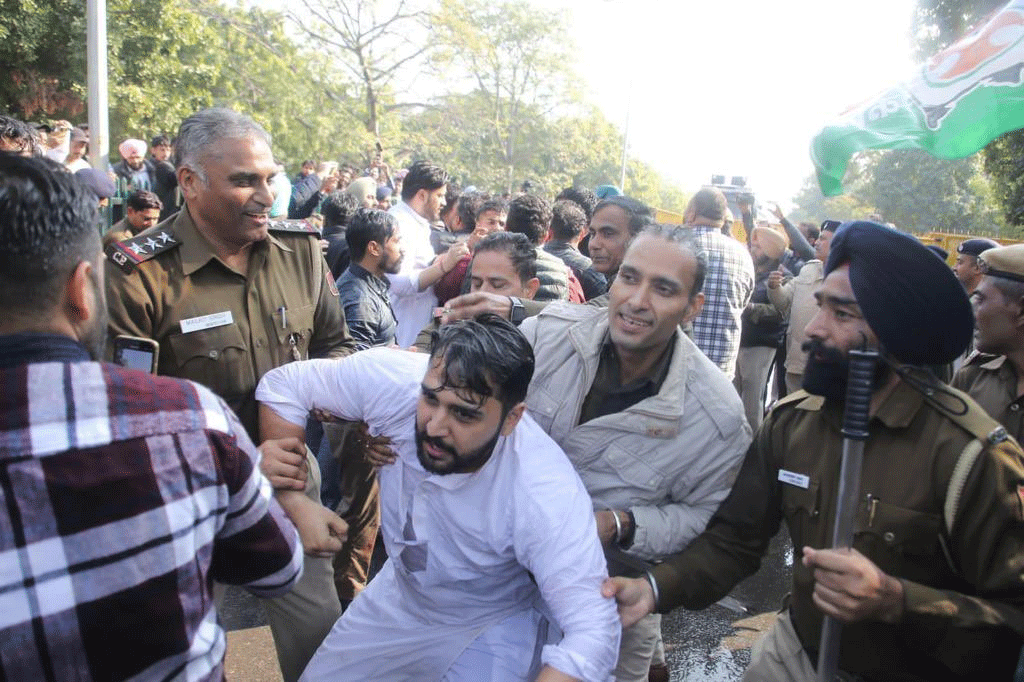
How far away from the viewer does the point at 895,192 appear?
4325 centimetres

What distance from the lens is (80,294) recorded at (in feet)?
4.07

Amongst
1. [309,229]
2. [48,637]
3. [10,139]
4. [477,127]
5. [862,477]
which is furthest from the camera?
[477,127]

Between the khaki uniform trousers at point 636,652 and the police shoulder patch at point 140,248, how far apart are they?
82.1 inches

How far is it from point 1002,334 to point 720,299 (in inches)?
79.3

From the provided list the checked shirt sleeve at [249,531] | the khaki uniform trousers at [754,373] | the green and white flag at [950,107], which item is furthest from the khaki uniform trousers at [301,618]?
the khaki uniform trousers at [754,373]

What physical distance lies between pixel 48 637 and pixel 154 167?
934cm

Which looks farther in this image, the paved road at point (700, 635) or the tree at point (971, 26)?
the tree at point (971, 26)

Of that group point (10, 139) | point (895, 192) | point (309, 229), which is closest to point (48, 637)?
point (309, 229)

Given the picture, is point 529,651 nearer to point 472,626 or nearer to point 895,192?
point 472,626

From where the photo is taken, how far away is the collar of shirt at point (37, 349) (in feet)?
3.68

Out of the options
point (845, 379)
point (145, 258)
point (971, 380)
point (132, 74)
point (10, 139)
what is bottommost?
point (971, 380)

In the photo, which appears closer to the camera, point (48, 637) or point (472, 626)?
point (48, 637)

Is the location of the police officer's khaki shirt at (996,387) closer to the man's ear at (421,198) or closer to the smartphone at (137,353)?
the smartphone at (137,353)

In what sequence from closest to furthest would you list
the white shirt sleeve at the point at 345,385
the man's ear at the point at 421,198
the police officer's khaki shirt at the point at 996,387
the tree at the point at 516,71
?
the white shirt sleeve at the point at 345,385
the police officer's khaki shirt at the point at 996,387
the man's ear at the point at 421,198
the tree at the point at 516,71
